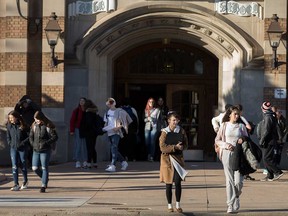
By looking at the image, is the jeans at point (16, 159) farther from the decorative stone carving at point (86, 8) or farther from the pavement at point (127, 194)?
the decorative stone carving at point (86, 8)

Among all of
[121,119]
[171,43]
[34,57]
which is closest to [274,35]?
[171,43]

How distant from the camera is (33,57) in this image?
66.7ft

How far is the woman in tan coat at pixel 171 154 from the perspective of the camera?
12.5 meters

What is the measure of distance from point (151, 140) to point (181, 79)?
253 cm

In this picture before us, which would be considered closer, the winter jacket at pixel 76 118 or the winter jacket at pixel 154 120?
the winter jacket at pixel 76 118

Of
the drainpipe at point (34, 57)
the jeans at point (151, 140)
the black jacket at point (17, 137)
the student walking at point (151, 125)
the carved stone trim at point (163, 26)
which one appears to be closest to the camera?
the black jacket at point (17, 137)

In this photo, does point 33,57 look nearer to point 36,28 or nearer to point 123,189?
point 36,28

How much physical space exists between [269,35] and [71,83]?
5.21m

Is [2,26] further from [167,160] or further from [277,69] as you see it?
[167,160]

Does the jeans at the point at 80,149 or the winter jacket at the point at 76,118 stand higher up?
the winter jacket at the point at 76,118

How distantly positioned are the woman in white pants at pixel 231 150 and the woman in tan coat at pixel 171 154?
650mm

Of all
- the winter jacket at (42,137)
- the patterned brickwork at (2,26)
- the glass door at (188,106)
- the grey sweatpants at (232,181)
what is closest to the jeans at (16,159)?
the winter jacket at (42,137)

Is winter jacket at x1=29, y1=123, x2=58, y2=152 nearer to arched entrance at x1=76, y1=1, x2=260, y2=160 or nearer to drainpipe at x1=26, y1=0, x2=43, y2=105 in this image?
drainpipe at x1=26, y1=0, x2=43, y2=105

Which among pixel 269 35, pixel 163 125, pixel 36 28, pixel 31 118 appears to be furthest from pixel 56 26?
pixel 269 35
